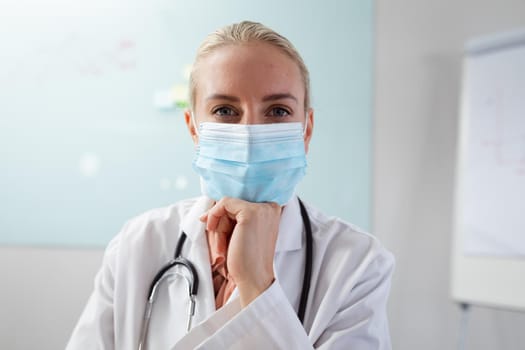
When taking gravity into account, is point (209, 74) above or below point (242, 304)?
above

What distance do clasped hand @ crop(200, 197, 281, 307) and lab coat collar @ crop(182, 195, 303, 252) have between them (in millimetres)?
99

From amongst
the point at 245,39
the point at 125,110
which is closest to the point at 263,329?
the point at 245,39

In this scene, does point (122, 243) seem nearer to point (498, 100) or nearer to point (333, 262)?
point (333, 262)

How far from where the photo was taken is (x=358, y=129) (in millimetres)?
2045

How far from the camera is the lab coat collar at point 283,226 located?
1.08m

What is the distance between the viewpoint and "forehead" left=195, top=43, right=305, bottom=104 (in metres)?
0.99

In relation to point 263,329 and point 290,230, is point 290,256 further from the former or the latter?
point 263,329

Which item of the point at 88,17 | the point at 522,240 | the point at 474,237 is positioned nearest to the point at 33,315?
the point at 88,17

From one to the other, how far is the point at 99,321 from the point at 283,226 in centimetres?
48

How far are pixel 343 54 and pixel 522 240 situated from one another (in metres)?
1.05

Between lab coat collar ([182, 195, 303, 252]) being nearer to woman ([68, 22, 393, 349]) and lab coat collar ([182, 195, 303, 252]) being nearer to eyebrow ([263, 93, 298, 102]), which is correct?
woman ([68, 22, 393, 349])

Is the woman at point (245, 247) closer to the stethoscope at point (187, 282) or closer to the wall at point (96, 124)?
the stethoscope at point (187, 282)

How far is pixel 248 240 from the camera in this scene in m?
0.91

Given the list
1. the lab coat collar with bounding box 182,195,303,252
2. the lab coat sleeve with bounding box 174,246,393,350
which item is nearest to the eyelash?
the lab coat collar with bounding box 182,195,303,252
